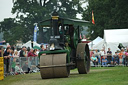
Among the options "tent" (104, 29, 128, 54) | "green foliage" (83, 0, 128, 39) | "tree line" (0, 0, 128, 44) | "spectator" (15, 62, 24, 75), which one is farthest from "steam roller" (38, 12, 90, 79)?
"tree line" (0, 0, 128, 44)

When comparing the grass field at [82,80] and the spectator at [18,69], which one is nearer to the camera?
the grass field at [82,80]

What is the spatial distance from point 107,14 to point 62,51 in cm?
3728

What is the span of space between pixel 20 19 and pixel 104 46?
143 feet

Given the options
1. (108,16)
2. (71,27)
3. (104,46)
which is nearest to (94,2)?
(108,16)

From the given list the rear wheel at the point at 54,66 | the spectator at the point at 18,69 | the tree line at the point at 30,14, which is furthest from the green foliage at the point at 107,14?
the rear wheel at the point at 54,66

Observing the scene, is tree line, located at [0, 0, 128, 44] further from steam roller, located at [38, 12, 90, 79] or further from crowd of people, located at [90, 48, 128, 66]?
steam roller, located at [38, 12, 90, 79]

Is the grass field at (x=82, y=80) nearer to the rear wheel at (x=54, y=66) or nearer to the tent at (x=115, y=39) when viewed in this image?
the rear wheel at (x=54, y=66)

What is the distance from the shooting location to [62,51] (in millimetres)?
18297

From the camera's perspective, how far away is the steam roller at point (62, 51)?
17.9 m

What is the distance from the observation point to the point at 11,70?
23188 millimetres

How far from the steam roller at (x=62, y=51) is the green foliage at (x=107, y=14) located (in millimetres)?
29384

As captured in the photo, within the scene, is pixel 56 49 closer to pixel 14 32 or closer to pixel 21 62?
pixel 21 62

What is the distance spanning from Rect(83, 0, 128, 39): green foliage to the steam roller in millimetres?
29384

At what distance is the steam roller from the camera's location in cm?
1792
